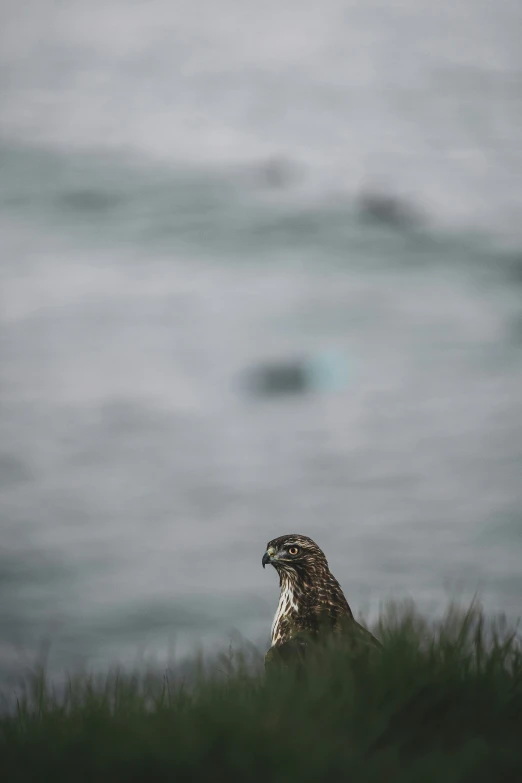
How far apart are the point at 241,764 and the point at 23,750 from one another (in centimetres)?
81

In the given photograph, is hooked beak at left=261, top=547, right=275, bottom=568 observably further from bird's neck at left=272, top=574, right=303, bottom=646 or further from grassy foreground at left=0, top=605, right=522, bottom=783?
grassy foreground at left=0, top=605, right=522, bottom=783

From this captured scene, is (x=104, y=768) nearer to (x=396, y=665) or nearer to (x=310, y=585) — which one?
(x=396, y=665)

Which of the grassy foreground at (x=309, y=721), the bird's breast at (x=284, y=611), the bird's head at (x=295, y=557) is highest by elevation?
the bird's head at (x=295, y=557)

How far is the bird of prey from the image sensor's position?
4.57 metres

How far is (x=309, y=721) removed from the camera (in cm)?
321

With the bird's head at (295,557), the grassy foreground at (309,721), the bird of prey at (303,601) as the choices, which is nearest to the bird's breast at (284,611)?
the bird of prey at (303,601)

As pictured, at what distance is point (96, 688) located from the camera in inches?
150

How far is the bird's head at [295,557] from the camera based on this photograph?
18.5ft

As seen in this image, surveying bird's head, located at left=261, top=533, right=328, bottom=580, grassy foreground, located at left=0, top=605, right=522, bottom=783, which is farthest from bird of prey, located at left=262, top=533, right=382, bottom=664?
grassy foreground, located at left=0, top=605, right=522, bottom=783

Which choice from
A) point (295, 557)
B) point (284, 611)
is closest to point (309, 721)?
point (284, 611)

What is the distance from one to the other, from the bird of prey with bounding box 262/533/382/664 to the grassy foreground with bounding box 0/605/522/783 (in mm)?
438

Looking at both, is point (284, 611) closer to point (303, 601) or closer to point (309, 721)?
point (303, 601)

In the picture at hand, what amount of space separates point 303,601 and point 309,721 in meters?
2.20

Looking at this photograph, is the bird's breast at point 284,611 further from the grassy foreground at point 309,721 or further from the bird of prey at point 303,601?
the grassy foreground at point 309,721
